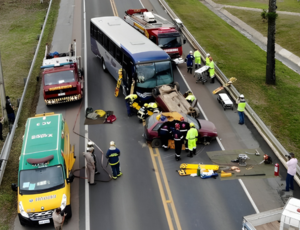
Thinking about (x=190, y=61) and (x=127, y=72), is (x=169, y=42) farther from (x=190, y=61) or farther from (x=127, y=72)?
(x=127, y=72)

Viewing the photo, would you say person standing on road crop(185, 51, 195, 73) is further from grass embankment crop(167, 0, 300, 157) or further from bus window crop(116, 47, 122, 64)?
bus window crop(116, 47, 122, 64)

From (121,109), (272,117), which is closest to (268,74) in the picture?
(272,117)

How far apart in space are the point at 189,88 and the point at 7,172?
12.0 metres

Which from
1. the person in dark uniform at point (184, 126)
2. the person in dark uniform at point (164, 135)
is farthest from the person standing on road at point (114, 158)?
the person in dark uniform at point (184, 126)

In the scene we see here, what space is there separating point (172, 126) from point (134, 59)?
192 inches

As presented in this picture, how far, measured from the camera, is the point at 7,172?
53.2 ft

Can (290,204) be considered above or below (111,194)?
above

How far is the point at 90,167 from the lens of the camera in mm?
14953

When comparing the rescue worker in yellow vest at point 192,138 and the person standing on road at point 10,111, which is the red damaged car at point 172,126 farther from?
the person standing on road at point 10,111

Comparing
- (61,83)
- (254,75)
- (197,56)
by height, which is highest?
(61,83)

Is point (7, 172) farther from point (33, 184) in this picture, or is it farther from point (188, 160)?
point (188, 160)

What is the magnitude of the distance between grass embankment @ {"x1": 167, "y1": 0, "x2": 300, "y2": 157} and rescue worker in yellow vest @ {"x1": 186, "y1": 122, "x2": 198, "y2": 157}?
4.88 m

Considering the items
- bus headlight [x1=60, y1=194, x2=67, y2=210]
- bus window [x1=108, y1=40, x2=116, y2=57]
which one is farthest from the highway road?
bus window [x1=108, y1=40, x2=116, y2=57]

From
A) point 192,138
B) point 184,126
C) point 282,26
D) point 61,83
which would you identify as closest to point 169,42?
point 61,83
